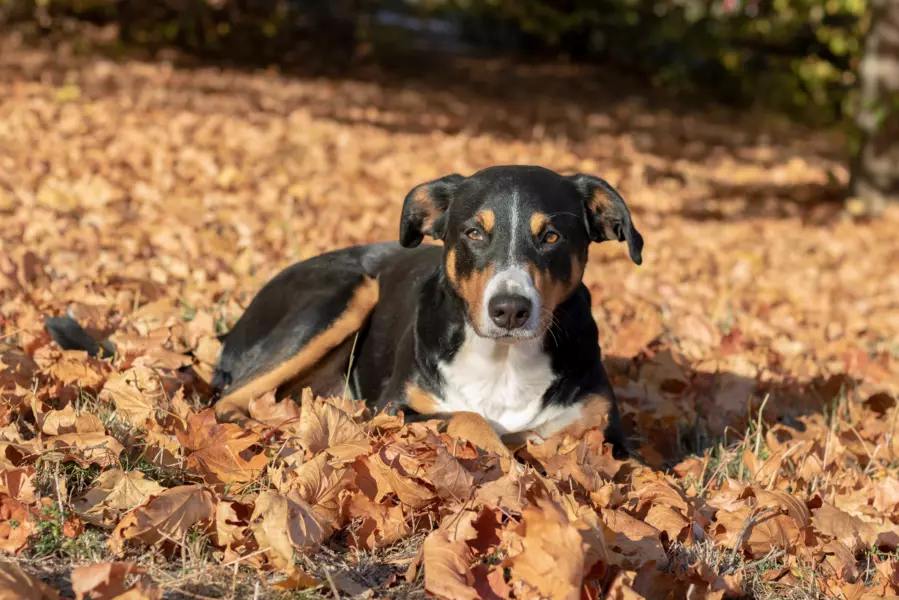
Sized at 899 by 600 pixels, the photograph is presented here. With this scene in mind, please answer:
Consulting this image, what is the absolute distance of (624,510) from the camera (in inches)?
135

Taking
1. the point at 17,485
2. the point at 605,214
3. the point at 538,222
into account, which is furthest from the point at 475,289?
the point at 17,485

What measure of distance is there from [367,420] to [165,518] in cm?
118

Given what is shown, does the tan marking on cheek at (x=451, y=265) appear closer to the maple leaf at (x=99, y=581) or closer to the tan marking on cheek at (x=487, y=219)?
the tan marking on cheek at (x=487, y=219)

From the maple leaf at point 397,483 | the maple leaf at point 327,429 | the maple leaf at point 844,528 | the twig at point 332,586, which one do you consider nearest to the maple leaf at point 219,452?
the maple leaf at point 327,429

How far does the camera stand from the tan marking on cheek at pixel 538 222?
153 inches

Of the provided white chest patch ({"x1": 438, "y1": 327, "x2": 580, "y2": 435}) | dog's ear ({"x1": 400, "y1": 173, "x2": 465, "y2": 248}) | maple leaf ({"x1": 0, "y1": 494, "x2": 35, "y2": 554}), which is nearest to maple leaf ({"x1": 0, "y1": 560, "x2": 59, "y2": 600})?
maple leaf ({"x1": 0, "y1": 494, "x2": 35, "y2": 554})

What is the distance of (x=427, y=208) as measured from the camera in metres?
4.33

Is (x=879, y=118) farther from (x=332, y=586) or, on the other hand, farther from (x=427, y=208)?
(x=332, y=586)

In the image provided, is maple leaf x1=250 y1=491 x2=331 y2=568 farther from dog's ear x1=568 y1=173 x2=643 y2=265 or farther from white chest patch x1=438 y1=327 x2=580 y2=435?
dog's ear x1=568 y1=173 x2=643 y2=265

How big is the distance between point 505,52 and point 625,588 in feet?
78.1

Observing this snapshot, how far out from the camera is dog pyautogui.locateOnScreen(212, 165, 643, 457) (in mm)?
3857

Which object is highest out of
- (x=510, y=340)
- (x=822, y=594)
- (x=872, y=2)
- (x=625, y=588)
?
(x=872, y=2)

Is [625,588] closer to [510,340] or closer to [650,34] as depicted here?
[510,340]

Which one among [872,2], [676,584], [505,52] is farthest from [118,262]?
[505,52]
